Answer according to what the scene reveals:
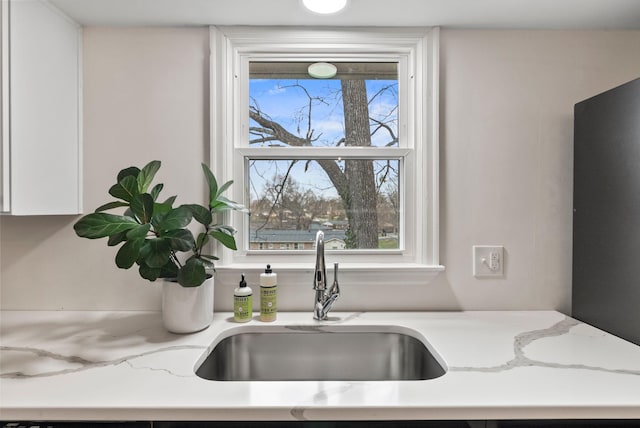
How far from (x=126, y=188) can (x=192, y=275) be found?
12.9 inches

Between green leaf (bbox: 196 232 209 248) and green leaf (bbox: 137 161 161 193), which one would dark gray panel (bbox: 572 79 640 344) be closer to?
green leaf (bbox: 196 232 209 248)

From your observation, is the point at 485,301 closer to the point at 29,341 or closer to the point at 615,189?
the point at 615,189

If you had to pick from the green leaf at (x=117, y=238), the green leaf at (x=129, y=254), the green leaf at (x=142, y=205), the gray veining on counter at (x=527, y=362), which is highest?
the green leaf at (x=142, y=205)

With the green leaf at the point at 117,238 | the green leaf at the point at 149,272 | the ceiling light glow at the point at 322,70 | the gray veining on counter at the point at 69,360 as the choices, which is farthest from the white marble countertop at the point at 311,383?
the ceiling light glow at the point at 322,70

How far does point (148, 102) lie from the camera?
135cm

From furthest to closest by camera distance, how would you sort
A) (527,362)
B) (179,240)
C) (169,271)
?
(169,271)
(179,240)
(527,362)

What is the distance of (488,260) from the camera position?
1375 mm

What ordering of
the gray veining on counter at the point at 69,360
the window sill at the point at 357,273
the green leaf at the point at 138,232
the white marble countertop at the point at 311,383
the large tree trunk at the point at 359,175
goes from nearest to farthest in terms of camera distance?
the white marble countertop at the point at 311,383 → the gray veining on counter at the point at 69,360 → the green leaf at the point at 138,232 → the window sill at the point at 357,273 → the large tree trunk at the point at 359,175

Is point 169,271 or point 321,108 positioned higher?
point 321,108

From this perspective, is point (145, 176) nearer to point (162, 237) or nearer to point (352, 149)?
point (162, 237)

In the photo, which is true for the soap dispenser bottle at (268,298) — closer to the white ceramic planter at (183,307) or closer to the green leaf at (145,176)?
the white ceramic planter at (183,307)

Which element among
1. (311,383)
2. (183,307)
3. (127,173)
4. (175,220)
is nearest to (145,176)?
(127,173)

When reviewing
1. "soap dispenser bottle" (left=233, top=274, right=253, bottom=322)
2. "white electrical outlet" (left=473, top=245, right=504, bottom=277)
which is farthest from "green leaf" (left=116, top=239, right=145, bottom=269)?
"white electrical outlet" (left=473, top=245, right=504, bottom=277)

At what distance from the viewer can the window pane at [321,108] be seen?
56.6 inches
